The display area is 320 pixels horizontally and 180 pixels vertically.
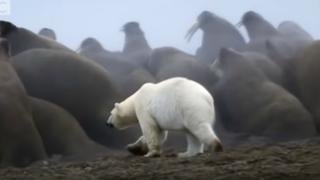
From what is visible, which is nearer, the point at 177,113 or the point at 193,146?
the point at 177,113

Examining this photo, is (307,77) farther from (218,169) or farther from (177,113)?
(218,169)

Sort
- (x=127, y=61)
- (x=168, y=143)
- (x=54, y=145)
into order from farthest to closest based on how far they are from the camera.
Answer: (x=127, y=61), (x=168, y=143), (x=54, y=145)

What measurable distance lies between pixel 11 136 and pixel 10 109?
0.76 feet

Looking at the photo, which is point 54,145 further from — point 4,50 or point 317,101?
point 317,101

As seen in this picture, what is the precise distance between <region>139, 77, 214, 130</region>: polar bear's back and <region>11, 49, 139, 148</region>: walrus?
1.59m

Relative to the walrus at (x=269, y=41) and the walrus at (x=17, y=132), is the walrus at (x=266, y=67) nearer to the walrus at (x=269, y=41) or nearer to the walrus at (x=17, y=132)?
the walrus at (x=269, y=41)

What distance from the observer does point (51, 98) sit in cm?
664

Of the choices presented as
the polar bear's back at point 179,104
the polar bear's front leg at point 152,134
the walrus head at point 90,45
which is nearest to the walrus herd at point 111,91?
the walrus head at point 90,45

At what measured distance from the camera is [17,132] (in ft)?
17.8

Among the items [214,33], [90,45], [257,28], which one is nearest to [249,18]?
[257,28]

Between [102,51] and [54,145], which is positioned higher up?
[102,51]

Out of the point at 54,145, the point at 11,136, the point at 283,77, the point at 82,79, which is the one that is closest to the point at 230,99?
the point at 283,77

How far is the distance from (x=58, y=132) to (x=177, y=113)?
148 cm

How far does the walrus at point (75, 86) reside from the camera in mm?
6609
